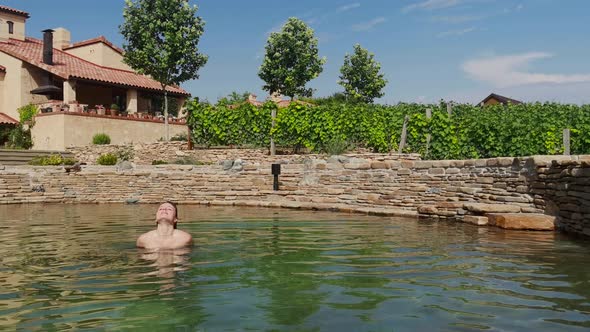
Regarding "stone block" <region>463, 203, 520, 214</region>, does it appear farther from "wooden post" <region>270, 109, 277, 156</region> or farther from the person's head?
"wooden post" <region>270, 109, 277, 156</region>

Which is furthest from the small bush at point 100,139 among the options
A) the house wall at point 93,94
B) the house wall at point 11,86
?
the house wall at point 93,94

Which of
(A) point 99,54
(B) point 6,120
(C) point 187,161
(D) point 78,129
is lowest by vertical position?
(C) point 187,161

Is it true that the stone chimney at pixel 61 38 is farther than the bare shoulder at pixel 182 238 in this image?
Yes

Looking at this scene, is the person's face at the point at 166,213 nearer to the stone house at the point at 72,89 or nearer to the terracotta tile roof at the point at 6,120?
the stone house at the point at 72,89

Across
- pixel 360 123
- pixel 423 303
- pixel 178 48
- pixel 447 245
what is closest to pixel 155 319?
pixel 423 303

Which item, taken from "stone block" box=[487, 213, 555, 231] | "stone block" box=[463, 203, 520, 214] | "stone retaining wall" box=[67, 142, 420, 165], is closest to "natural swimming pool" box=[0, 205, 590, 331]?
"stone block" box=[487, 213, 555, 231]

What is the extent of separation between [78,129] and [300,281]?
2566 cm

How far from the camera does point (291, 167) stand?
16.5 meters

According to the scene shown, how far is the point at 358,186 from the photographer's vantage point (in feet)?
48.2

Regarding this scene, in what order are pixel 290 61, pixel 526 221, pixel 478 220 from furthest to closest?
pixel 290 61
pixel 478 220
pixel 526 221

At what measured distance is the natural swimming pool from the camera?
399 centimetres

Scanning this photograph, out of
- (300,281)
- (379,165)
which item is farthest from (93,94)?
(300,281)

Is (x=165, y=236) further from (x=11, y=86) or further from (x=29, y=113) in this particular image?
(x=11, y=86)

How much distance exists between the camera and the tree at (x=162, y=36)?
94.8 ft
